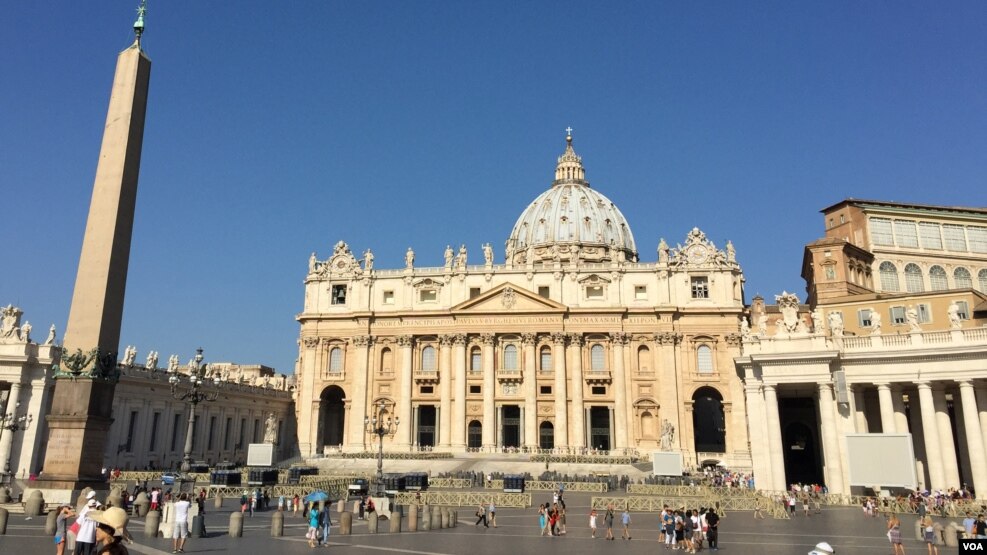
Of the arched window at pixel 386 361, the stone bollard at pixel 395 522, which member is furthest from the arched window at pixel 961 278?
the stone bollard at pixel 395 522

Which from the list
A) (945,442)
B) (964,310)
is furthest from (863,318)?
(945,442)

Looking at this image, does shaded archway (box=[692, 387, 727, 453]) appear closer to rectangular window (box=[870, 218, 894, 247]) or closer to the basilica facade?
the basilica facade

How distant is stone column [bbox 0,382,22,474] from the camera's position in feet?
119

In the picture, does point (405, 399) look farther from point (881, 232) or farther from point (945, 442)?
point (945, 442)

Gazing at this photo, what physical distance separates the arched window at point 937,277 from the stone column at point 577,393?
2582 centimetres

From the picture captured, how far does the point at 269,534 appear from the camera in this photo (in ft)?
63.6

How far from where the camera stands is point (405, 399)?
60594 mm

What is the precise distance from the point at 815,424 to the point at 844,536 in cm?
2711

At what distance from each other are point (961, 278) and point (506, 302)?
3360 centimetres

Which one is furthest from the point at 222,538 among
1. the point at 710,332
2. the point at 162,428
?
the point at 710,332

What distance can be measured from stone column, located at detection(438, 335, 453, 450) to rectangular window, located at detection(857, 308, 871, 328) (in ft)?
105

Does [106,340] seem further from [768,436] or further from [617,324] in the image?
[617,324]

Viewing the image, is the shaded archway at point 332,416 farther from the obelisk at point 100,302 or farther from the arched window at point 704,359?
the obelisk at point 100,302

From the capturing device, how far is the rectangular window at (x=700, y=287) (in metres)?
59.5
